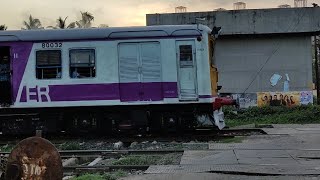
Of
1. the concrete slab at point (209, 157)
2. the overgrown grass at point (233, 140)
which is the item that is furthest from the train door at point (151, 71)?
the concrete slab at point (209, 157)

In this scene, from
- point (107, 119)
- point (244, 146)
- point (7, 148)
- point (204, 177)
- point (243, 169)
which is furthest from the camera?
point (107, 119)

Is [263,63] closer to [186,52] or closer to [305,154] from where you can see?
[186,52]

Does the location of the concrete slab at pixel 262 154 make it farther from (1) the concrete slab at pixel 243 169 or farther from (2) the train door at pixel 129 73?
(2) the train door at pixel 129 73

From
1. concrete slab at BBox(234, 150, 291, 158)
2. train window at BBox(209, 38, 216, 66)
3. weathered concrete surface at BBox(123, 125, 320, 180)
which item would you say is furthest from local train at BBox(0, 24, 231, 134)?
concrete slab at BBox(234, 150, 291, 158)

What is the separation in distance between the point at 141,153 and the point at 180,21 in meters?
17.7

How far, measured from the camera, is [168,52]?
15.6m

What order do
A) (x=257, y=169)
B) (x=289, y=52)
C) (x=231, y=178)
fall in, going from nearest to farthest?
(x=231, y=178)
(x=257, y=169)
(x=289, y=52)

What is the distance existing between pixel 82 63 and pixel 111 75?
1.00 m

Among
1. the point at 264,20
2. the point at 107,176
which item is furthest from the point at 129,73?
the point at 264,20

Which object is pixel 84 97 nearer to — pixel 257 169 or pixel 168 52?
pixel 168 52

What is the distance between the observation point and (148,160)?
36.3 ft

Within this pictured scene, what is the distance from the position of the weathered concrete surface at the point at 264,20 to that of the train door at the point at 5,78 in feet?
47.9

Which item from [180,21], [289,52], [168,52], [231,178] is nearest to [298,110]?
[289,52]

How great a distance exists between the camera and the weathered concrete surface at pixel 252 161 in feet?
29.6
